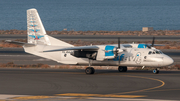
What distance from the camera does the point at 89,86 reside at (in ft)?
77.5

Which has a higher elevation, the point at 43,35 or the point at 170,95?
the point at 43,35

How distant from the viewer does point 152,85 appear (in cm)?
2383

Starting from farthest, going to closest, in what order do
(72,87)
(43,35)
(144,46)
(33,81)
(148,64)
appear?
(43,35) → (144,46) → (148,64) → (33,81) → (72,87)

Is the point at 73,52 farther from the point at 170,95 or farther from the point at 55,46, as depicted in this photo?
the point at 170,95

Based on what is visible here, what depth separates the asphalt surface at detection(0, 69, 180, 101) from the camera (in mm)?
19750

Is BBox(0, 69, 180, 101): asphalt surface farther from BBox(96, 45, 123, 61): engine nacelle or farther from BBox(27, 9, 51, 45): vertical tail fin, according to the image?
BBox(27, 9, 51, 45): vertical tail fin

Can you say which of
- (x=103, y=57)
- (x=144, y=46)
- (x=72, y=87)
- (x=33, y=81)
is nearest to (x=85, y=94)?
(x=72, y=87)

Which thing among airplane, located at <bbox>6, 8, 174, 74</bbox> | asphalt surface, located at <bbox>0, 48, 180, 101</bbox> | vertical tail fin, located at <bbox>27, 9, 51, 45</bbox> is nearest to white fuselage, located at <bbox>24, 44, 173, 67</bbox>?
airplane, located at <bbox>6, 8, 174, 74</bbox>

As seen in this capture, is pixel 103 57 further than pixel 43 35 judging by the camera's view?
No

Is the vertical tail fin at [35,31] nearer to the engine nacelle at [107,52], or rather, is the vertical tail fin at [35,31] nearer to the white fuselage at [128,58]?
the white fuselage at [128,58]

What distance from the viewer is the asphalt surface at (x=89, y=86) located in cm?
1975

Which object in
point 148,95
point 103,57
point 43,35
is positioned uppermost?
point 43,35

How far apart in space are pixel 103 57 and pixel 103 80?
14.1ft

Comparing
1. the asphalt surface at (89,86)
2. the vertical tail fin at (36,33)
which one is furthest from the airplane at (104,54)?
the asphalt surface at (89,86)
